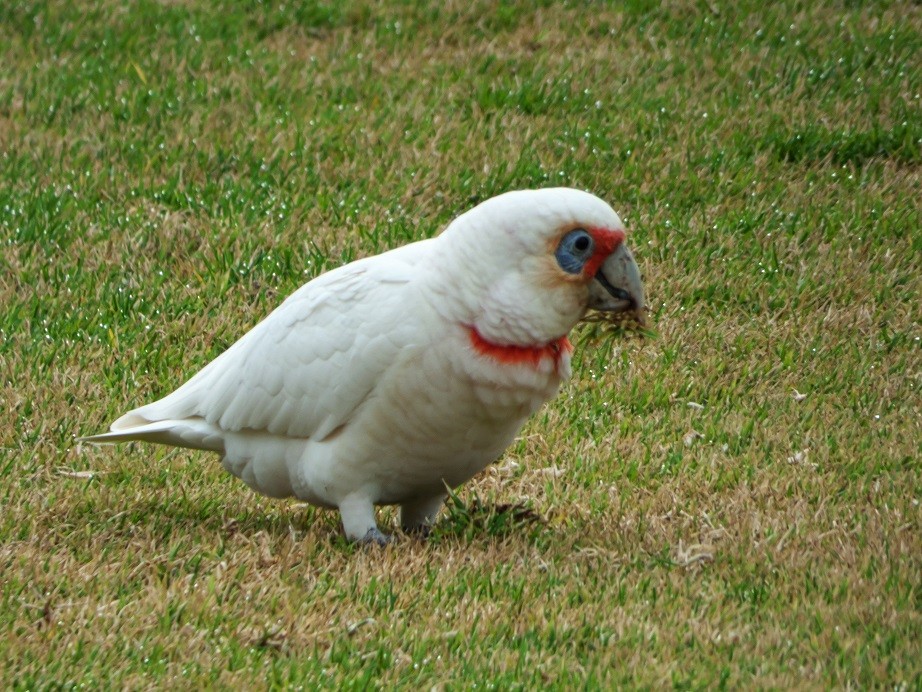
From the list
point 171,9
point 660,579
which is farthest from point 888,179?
point 171,9

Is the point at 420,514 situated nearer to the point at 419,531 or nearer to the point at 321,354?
the point at 419,531

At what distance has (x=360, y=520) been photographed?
367cm

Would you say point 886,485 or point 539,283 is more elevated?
point 539,283

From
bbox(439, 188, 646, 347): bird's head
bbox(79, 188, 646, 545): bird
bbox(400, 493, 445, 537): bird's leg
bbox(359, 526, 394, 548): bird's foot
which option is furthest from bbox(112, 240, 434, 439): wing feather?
bbox(400, 493, 445, 537): bird's leg

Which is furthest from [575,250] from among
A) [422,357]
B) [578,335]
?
[578,335]

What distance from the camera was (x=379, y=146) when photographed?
655 cm

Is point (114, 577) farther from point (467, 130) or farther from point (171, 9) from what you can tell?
point (171, 9)

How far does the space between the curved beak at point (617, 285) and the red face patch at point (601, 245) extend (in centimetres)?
2

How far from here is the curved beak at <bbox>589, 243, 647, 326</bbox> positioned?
343 centimetres

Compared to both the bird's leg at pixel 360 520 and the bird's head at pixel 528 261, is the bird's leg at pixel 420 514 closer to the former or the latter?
the bird's leg at pixel 360 520

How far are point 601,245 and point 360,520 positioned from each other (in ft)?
3.38

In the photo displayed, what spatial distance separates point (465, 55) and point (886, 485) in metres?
4.22

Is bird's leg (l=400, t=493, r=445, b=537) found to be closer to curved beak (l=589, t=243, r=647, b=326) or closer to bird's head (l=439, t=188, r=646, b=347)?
bird's head (l=439, t=188, r=646, b=347)

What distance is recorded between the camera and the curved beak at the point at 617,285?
343cm
